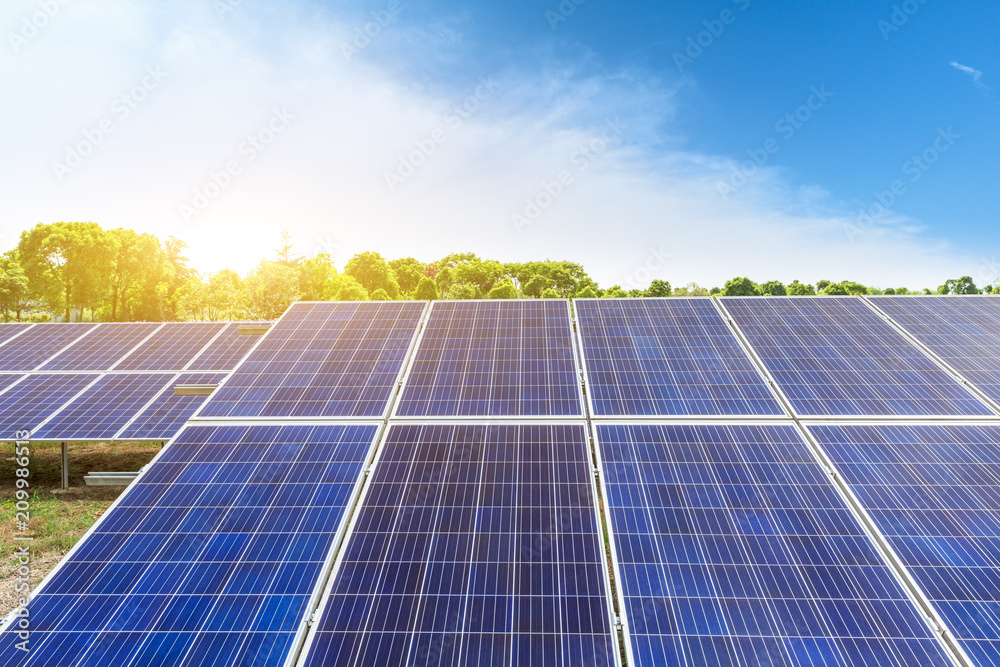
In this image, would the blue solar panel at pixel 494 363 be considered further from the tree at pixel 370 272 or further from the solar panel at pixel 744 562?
the tree at pixel 370 272

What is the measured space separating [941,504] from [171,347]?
24.3 m

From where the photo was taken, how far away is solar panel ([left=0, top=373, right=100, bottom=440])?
14.5 meters

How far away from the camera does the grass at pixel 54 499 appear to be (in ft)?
38.9

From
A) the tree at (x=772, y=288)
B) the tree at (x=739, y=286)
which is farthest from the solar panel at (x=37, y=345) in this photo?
the tree at (x=772, y=288)

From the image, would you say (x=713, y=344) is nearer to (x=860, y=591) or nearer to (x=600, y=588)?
(x=860, y=591)

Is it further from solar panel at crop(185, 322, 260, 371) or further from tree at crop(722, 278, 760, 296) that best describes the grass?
tree at crop(722, 278, 760, 296)

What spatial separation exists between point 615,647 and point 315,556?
4.89 meters

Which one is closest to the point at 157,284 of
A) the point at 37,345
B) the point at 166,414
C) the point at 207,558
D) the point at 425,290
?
the point at 425,290

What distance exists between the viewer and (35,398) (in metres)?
15.7

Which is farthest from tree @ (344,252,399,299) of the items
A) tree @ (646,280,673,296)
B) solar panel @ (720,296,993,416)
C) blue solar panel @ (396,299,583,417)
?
solar panel @ (720,296,993,416)

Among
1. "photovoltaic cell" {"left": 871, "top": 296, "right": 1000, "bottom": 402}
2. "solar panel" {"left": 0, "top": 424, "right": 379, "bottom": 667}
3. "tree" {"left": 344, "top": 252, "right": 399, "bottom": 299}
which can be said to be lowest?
"solar panel" {"left": 0, "top": 424, "right": 379, "bottom": 667}

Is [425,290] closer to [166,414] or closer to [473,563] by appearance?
[166,414]

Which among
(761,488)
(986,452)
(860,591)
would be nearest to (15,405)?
(761,488)

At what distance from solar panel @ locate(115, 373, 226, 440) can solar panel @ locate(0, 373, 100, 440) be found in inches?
120
